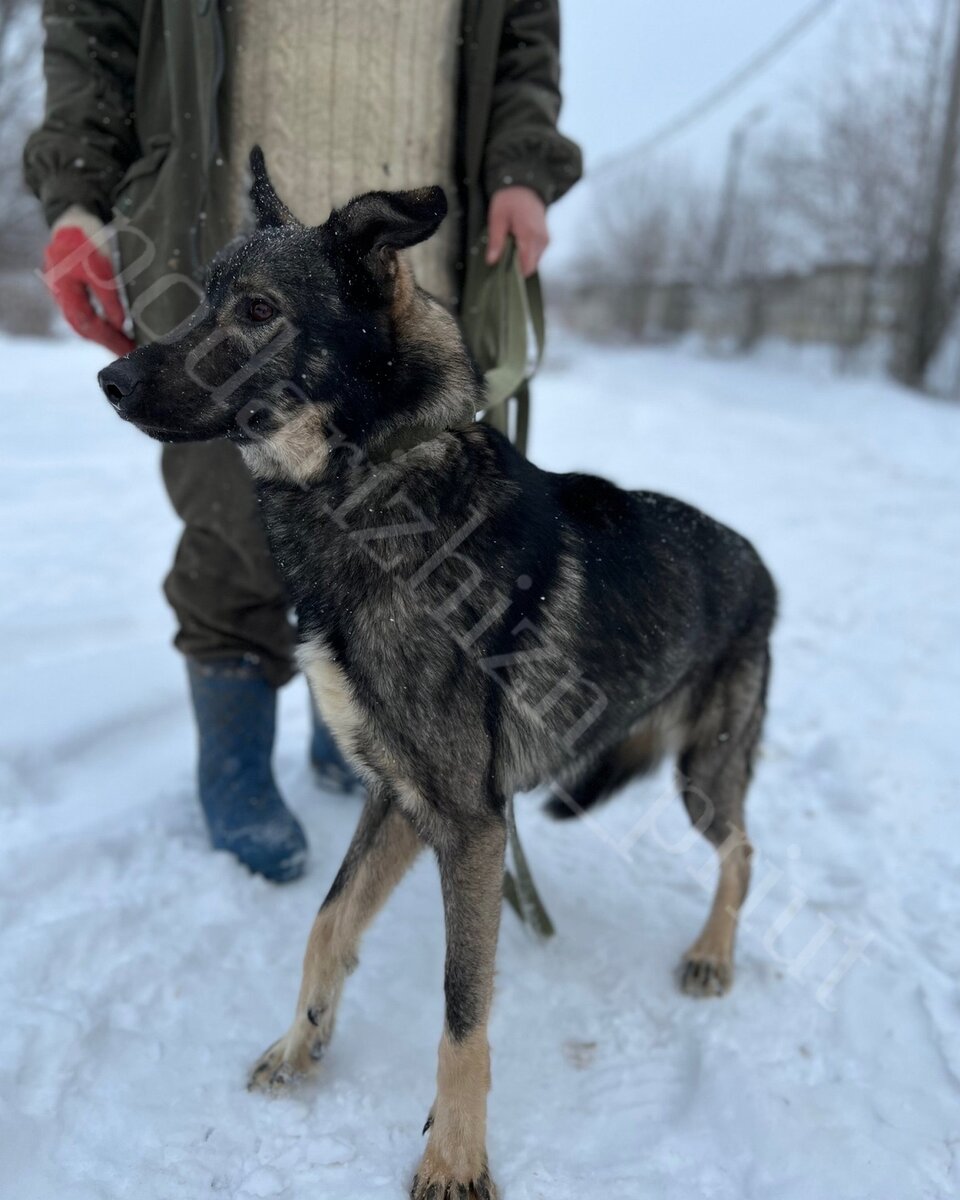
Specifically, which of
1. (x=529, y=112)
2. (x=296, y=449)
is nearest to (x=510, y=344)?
(x=529, y=112)

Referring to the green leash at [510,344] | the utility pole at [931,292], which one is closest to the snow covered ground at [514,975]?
the green leash at [510,344]

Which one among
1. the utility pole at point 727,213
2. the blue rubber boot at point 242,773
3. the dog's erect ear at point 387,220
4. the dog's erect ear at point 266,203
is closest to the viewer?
the dog's erect ear at point 387,220

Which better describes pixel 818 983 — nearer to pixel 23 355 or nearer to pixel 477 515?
pixel 477 515

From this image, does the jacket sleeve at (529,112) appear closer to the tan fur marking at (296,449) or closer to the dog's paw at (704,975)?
the tan fur marking at (296,449)

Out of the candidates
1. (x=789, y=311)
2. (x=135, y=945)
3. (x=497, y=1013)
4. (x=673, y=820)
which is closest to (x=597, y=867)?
(x=673, y=820)

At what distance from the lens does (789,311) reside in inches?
1068

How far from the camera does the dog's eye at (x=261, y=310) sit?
1879mm

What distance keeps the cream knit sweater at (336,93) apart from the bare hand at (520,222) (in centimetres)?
23

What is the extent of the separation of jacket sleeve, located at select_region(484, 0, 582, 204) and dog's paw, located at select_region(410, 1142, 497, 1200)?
89.6 inches

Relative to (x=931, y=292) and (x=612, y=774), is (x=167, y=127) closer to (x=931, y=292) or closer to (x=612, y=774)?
(x=612, y=774)

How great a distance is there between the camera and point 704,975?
7.82 ft

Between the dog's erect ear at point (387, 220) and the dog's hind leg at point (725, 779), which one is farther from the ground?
the dog's erect ear at point (387, 220)

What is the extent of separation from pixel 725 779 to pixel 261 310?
1658 millimetres

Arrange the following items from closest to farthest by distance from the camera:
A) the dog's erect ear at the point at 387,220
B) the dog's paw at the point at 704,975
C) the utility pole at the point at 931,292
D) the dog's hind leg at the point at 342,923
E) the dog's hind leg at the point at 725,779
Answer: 1. the dog's erect ear at the point at 387,220
2. the dog's hind leg at the point at 342,923
3. the dog's paw at the point at 704,975
4. the dog's hind leg at the point at 725,779
5. the utility pole at the point at 931,292
